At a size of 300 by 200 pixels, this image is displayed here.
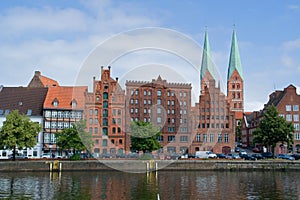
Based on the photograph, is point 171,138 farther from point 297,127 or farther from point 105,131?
point 297,127

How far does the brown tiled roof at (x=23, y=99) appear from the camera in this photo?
9900 centimetres

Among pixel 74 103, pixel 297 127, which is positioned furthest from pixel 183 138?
pixel 297 127

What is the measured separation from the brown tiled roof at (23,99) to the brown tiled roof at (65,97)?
2.60 metres

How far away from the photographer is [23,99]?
333ft

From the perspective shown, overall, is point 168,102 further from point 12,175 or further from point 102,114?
point 12,175

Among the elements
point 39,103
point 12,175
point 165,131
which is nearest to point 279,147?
point 165,131

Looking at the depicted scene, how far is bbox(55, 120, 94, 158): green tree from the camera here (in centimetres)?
8025

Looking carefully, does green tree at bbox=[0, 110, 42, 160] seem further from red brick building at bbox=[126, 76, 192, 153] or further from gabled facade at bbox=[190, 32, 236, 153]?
gabled facade at bbox=[190, 32, 236, 153]

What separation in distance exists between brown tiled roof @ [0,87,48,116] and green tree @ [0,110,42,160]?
21733 mm

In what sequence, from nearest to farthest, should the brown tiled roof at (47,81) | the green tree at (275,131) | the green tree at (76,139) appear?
the green tree at (76,139) < the green tree at (275,131) < the brown tiled roof at (47,81)

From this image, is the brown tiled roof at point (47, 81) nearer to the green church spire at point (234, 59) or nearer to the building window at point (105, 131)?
the building window at point (105, 131)

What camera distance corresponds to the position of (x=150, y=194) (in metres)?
47.0

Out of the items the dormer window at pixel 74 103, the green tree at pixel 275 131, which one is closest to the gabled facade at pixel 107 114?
the dormer window at pixel 74 103

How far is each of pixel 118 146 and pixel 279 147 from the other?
4219 cm
